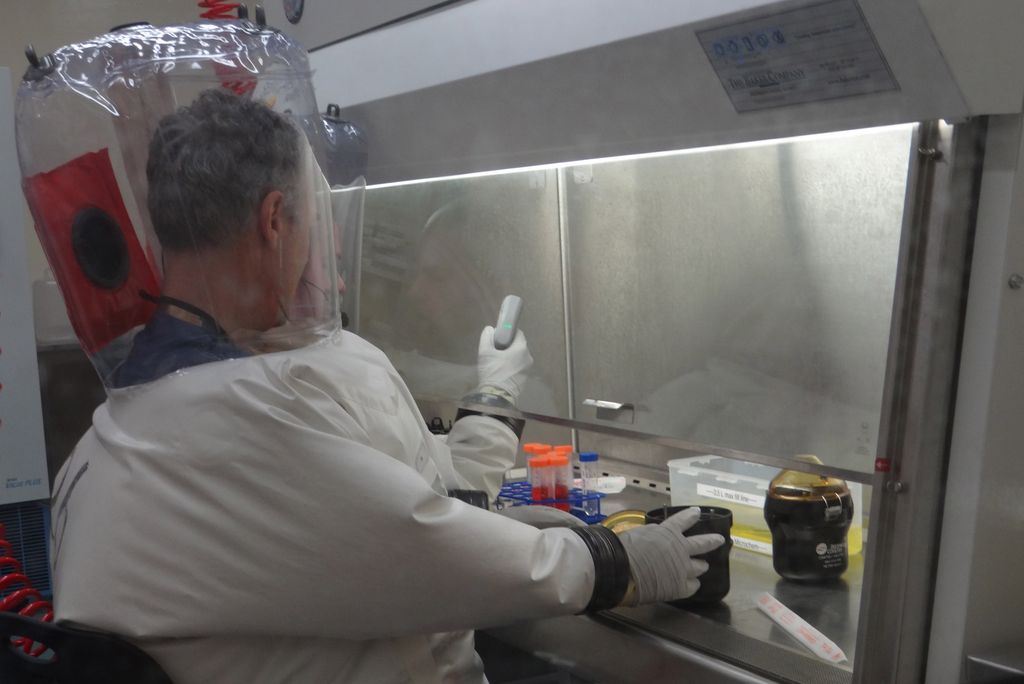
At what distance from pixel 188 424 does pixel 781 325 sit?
83cm

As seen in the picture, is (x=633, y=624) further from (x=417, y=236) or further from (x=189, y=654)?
(x=417, y=236)

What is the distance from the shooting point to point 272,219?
3.71ft

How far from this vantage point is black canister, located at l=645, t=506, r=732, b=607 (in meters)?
1.47

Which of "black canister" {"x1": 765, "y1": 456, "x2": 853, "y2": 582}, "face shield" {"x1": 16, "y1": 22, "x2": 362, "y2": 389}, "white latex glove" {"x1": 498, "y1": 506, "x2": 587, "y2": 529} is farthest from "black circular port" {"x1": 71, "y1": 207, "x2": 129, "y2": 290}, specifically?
"black canister" {"x1": 765, "y1": 456, "x2": 853, "y2": 582}

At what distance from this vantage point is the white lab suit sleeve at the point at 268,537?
3.41ft

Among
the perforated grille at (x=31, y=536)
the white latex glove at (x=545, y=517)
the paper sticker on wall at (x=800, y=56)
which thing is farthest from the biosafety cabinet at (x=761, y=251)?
the perforated grille at (x=31, y=536)

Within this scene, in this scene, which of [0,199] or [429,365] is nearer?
[429,365]

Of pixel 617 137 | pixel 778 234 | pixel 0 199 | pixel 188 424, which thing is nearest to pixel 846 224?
pixel 778 234

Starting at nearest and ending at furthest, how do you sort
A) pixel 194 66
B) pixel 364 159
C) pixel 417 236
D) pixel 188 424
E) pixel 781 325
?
1. pixel 188 424
2. pixel 194 66
3. pixel 781 325
4. pixel 364 159
5. pixel 417 236

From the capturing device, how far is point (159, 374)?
3.75 feet

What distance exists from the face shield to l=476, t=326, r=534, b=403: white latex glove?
0.64 metres

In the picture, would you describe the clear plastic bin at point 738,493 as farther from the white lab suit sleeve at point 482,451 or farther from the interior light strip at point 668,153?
the interior light strip at point 668,153

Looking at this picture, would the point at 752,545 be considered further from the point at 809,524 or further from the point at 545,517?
the point at 545,517

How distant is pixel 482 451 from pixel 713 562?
0.50 meters
